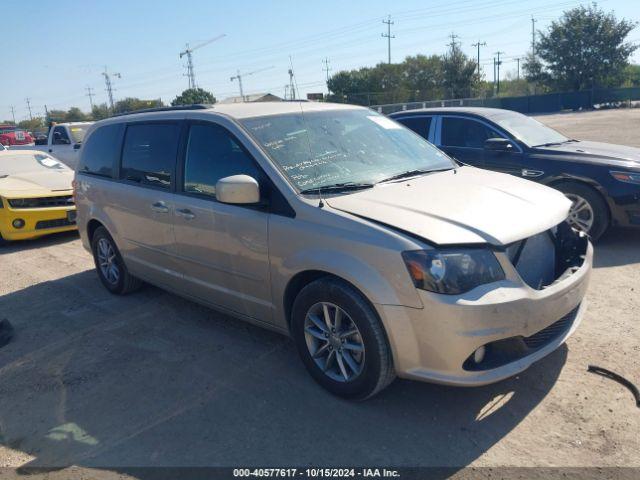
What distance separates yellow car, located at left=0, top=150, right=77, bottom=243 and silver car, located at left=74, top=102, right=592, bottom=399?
3.87m

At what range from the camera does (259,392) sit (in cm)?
Answer: 361

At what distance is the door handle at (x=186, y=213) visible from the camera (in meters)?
4.24

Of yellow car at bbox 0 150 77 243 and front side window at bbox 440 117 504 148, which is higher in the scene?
front side window at bbox 440 117 504 148

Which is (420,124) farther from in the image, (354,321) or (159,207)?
(354,321)

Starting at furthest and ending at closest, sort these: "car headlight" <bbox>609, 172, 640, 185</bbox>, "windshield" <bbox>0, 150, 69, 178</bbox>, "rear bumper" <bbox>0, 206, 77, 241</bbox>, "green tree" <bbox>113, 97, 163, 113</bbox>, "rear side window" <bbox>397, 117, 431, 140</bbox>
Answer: "green tree" <bbox>113, 97, 163, 113</bbox> < "windshield" <bbox>0, 150, 69, 178</bbox> < "rear bumper" <bbox>0, 206, 77, 241</bbox> < "rear side window" <bbox>397, 117, 431, 140</bbox> < "car headlight" <bbox>609, 172, 640, 185</bbox>

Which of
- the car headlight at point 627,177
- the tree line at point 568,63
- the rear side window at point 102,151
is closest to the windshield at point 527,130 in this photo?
the car headlight at point 627,177

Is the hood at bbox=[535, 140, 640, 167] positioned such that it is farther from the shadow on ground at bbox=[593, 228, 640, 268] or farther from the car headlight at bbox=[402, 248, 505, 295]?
the car headlight at bbox=[402, 248, 505, 295]

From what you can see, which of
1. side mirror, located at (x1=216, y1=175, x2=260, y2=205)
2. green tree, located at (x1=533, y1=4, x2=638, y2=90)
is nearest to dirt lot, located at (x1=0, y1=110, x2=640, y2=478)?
side mirror, located at (x1=216, y1=175, x2=260, y2=205)

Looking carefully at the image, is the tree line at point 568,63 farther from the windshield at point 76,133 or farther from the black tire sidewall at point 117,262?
the black tire sidewall at point 117,262

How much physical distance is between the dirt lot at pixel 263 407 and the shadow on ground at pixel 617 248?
1.03 metres

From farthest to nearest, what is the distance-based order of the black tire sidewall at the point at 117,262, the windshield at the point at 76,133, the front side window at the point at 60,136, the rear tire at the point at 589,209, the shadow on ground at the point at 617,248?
the front side window at the point at 60,136
the windshield at the point at 76,133
the rear tire at the point at 589,209
the shadow on ground at the point at 617,248
the black tire sidewall at the point at 117,262

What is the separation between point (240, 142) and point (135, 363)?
74.5 inches

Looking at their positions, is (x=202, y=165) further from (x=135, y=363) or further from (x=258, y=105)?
(x=135, y=363)

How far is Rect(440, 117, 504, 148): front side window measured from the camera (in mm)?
7332
